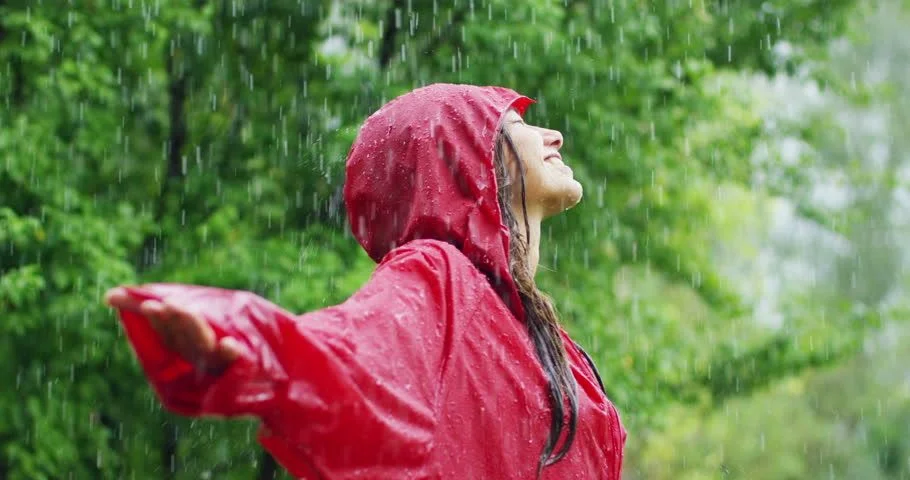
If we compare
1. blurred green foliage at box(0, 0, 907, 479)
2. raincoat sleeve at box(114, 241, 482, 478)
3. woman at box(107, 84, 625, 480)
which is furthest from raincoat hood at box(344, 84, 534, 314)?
blurred green foliage at box(0, 0, 907, 479)

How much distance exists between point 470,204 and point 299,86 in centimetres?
555

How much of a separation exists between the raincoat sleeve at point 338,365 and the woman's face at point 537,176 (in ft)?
1.29

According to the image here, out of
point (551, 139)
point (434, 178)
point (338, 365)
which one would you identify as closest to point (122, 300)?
point (338, 365)

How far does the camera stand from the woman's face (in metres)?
2.73

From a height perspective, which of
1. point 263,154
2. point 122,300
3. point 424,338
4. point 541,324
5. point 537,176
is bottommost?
point 263,154

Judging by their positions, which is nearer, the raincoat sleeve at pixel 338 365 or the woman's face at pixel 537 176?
the raincoat sleeve at pixel 338 365

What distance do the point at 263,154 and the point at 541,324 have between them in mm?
5460

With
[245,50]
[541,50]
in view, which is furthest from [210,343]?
[245,50]

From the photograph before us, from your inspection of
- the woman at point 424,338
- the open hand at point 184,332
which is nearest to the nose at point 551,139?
the woman at point 424,338

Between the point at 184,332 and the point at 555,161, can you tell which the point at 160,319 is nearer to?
the point at 184,332

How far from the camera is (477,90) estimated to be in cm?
274

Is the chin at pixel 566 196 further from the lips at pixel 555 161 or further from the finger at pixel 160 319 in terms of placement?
the finger at pixel 160 319

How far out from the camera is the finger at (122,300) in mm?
1622

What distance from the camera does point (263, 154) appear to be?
25.8 feet
